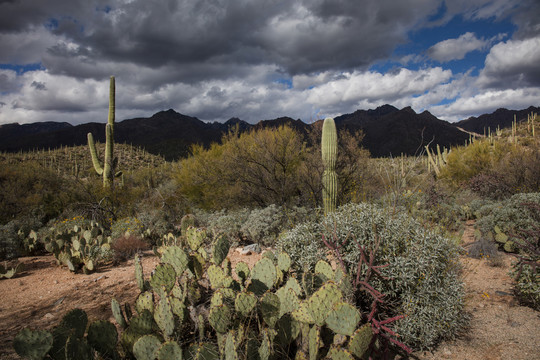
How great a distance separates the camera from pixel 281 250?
14.3 ft

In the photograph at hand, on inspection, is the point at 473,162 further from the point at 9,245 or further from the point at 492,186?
the point at 9,245

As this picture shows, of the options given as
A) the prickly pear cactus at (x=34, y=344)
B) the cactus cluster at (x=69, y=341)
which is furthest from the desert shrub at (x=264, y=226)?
the prickly pear cactus at (x=34, y=344)

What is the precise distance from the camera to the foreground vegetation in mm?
2436

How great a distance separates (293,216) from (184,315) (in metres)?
5.82

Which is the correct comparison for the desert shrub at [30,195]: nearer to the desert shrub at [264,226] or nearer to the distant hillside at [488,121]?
the desert shrub at [264,226]

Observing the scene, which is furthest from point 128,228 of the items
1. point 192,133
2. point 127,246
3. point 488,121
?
point 488,121

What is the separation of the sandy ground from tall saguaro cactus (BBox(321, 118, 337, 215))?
12.4ft

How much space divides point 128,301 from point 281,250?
2517 mm

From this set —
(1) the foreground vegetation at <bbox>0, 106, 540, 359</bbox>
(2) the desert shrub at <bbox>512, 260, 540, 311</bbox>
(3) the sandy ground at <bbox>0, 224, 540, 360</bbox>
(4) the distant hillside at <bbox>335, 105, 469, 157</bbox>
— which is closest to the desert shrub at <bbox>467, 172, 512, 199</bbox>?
(1) the foreground vegetation at <bbox>0, 106, 540, 359</bbox>

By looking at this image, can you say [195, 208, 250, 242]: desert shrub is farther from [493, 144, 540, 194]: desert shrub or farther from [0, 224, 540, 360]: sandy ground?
[493, 144, 540, 194]: desert shrub

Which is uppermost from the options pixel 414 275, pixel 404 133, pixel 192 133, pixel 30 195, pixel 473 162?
pixel 192 133

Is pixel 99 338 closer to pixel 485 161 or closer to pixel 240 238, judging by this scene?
pixel 240 238

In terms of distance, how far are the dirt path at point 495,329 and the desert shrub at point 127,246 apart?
651cm

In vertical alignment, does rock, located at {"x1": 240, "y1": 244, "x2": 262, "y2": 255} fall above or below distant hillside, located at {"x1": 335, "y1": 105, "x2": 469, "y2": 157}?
below
